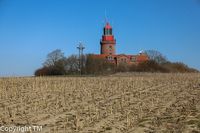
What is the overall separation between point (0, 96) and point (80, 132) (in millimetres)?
12923

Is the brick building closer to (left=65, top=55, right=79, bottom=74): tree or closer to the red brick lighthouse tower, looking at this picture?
the red brick lighthouse tower

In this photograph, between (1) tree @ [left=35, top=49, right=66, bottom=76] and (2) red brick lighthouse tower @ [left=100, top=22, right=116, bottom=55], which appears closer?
(1) tree @ [left=35, top=49, right=66, bottom=76]

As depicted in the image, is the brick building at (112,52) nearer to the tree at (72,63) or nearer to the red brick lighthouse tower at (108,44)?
the red brick lighthouse tower at (108,44)

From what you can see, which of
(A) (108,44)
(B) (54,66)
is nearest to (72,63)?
(B) (54,66)

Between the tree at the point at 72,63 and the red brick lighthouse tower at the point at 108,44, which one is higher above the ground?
the red brick lighthouse tower at the point at 108,44

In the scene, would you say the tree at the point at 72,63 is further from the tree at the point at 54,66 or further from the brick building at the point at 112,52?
the brick building at the point at 112,52

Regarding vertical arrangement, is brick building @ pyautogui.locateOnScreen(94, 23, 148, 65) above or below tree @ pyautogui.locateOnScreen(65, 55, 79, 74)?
above

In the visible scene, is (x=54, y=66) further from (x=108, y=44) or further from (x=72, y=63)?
(x=108, y=44)

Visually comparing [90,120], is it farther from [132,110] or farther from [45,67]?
[45,67]

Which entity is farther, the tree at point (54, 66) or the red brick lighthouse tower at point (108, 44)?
the red brick lighthouse tower at point (108, 44)

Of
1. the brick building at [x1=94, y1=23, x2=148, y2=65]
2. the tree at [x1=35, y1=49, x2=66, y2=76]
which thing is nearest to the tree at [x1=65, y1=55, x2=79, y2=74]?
the tree at [x1=35, y1=49, x2=66, y2=76]

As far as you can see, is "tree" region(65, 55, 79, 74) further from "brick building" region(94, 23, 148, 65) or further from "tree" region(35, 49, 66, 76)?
"brick building" region(94, 23, 148, 65)

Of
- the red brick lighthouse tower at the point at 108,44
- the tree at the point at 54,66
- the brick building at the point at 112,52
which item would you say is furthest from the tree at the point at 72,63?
the red brick lighthouse tower at the point at 108,44

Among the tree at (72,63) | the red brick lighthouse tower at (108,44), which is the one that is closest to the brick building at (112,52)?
the red brick lighthouse tower at (108,44)
